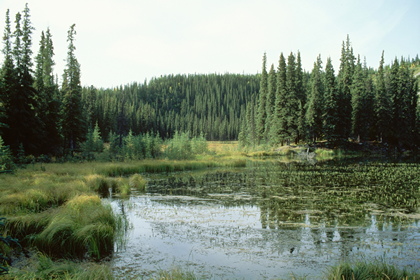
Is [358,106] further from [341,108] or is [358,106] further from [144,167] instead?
[144,167]

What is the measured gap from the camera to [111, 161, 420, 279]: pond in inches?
309

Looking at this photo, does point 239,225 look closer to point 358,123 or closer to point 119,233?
point 119,233

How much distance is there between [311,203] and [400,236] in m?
5.25

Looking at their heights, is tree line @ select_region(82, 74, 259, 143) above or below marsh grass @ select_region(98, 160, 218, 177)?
above

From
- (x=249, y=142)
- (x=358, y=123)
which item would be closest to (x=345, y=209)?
(x=358, y=123)

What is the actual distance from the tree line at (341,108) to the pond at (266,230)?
35.0m

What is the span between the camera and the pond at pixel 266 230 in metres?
7.85

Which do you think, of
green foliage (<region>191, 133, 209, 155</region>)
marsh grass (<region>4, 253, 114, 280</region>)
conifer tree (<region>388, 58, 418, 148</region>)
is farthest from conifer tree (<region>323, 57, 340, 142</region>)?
marsh grass (<region>4, 253, 114, 280</region>)

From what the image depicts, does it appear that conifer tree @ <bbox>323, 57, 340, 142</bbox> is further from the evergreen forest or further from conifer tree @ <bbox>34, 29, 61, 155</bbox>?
conifer tree @ <bbox>34, 29, 61, 155</bbox>

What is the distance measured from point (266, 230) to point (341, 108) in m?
49.4

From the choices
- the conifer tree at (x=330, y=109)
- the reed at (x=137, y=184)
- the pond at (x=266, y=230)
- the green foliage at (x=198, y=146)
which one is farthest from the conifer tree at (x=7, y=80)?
the conifer tree at (x=330, y=109)

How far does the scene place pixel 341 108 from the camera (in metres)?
55.0

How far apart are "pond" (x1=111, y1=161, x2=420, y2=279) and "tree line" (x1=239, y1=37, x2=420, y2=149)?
35.0 m

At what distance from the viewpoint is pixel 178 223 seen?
11953mm
